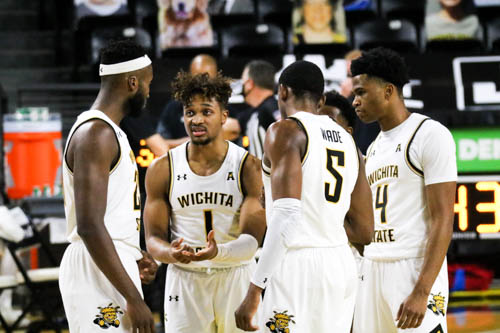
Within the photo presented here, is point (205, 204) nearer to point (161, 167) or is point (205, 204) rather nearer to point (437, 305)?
point (161, 167)

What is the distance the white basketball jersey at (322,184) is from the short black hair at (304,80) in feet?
0.39

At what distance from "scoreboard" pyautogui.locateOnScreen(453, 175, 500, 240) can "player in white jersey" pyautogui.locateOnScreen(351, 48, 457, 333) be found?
3283mm

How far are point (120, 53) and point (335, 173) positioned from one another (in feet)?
3.77

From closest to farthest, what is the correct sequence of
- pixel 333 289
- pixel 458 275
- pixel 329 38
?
1. pixel 333 289
2. pixel 458 275
3. pixel 329 38

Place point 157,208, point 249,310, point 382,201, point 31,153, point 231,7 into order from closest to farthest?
point 249,310 < point 382,201 < point 157,208 < point 31,153 < point 231,7

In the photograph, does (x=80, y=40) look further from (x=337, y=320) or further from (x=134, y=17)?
(x=337, y=320)

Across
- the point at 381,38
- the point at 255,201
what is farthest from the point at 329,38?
the point at 255,201

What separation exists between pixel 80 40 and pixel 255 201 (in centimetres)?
711

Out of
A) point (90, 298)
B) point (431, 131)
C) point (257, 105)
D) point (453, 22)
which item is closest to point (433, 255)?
point (431, 131)

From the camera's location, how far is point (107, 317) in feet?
11.6

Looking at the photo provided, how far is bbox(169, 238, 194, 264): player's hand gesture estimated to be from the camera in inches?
155

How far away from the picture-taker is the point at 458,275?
341 inches

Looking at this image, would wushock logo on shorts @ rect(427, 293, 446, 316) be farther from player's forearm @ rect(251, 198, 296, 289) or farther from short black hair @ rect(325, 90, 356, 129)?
short black hair @ rect(325, 90, 356, 129)

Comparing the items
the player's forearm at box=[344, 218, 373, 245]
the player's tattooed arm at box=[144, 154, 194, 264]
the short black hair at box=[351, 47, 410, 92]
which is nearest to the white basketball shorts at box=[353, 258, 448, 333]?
the player's forearm at box=[344, 218, 373, 245]
